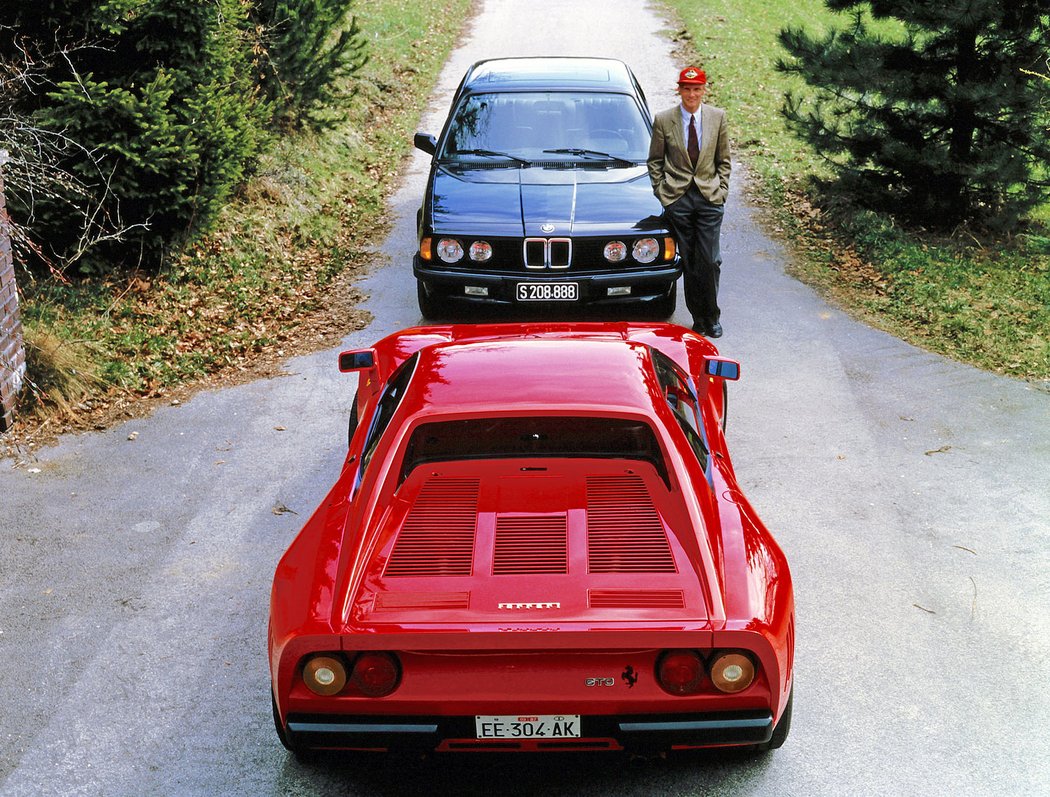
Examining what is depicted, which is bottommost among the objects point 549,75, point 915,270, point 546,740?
point 915,270

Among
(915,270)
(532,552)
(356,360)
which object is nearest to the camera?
(532,552)

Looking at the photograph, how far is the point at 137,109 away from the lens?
8.72 m

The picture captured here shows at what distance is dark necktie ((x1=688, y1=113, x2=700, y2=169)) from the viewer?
8.52m

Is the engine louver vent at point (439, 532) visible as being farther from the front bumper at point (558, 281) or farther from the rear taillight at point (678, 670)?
the front bumper at point (558, 281)

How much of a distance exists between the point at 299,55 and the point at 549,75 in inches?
142

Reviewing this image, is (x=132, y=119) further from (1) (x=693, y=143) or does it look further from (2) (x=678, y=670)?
(2) (x=678, y=670)

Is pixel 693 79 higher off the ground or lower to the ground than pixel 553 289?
higher

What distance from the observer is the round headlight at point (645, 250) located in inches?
335

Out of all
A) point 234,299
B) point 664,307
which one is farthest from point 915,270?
point 234,299

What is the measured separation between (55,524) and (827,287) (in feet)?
23.3

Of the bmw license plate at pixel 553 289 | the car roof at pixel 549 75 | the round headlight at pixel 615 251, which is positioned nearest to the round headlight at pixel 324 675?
the bmw license plate at pixel 553 289

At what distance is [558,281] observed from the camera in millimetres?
8383

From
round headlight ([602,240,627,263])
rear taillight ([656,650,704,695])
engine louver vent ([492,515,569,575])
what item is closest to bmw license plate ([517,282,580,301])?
round headlight ([602,240,627,263])

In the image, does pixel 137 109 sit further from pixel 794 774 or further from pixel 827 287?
pixel 794 774
